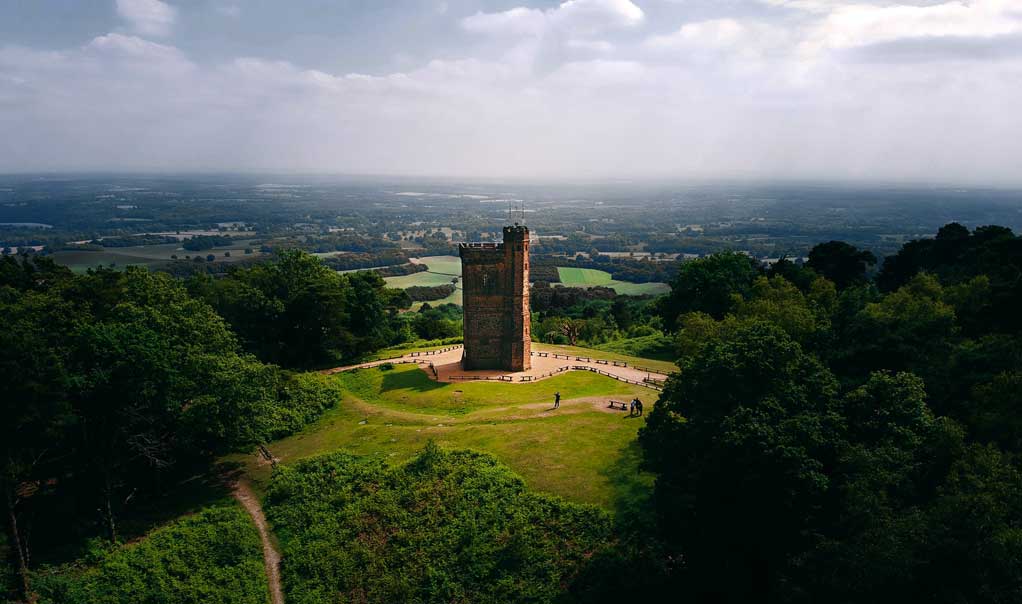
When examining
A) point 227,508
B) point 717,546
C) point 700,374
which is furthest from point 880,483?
point 227,508

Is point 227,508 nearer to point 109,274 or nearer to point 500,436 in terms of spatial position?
point 500,436

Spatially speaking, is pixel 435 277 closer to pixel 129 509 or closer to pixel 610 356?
pixel 610 356

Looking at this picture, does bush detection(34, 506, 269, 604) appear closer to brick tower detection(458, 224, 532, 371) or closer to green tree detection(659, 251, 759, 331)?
brick tower detection(458, 224, 532, 371)

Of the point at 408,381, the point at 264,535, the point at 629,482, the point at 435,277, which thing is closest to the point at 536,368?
the point at 408,381

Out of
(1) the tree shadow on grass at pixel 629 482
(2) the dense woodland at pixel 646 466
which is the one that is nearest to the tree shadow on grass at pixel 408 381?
(2) the dense woodland at pixel 646 466

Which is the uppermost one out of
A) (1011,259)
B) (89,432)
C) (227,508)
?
(1011,259)

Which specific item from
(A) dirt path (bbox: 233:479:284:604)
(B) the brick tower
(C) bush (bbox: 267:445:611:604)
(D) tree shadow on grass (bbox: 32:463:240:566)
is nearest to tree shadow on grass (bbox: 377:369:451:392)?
(B) the brick tower

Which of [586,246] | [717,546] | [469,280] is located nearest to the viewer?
[717,546]
